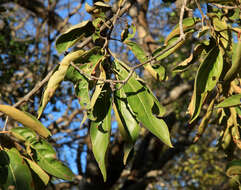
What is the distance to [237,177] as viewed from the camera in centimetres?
125

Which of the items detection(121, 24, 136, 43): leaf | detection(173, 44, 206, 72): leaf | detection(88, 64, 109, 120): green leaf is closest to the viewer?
detection(88, 64, 109, 120): green leaf

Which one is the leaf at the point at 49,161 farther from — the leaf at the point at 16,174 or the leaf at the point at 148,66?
the leaf at the point at 148,66

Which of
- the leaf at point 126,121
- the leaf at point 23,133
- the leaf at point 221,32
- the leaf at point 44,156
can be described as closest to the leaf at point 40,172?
the leaf at point 44,156

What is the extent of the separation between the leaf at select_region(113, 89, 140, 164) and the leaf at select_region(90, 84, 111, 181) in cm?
4

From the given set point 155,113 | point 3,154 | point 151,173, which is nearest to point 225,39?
point 155,113

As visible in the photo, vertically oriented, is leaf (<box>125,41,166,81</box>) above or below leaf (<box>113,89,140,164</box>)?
above

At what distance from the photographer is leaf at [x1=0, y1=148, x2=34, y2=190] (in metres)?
1.13

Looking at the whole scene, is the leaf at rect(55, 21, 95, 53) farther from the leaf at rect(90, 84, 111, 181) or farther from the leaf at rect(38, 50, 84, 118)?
the leaf at rect(90, 84, 111, 181)

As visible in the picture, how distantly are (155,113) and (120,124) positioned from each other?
0.44ft

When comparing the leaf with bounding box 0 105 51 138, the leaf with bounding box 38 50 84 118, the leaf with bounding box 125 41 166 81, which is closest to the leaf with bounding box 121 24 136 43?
the leaf with bounding box 125 41 166 81

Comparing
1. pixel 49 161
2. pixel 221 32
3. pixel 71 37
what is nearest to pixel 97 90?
pixel 71 37

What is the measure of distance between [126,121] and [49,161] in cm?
36

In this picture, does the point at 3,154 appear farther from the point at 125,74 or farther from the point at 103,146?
the point at 125,74

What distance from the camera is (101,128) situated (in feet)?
3.81
